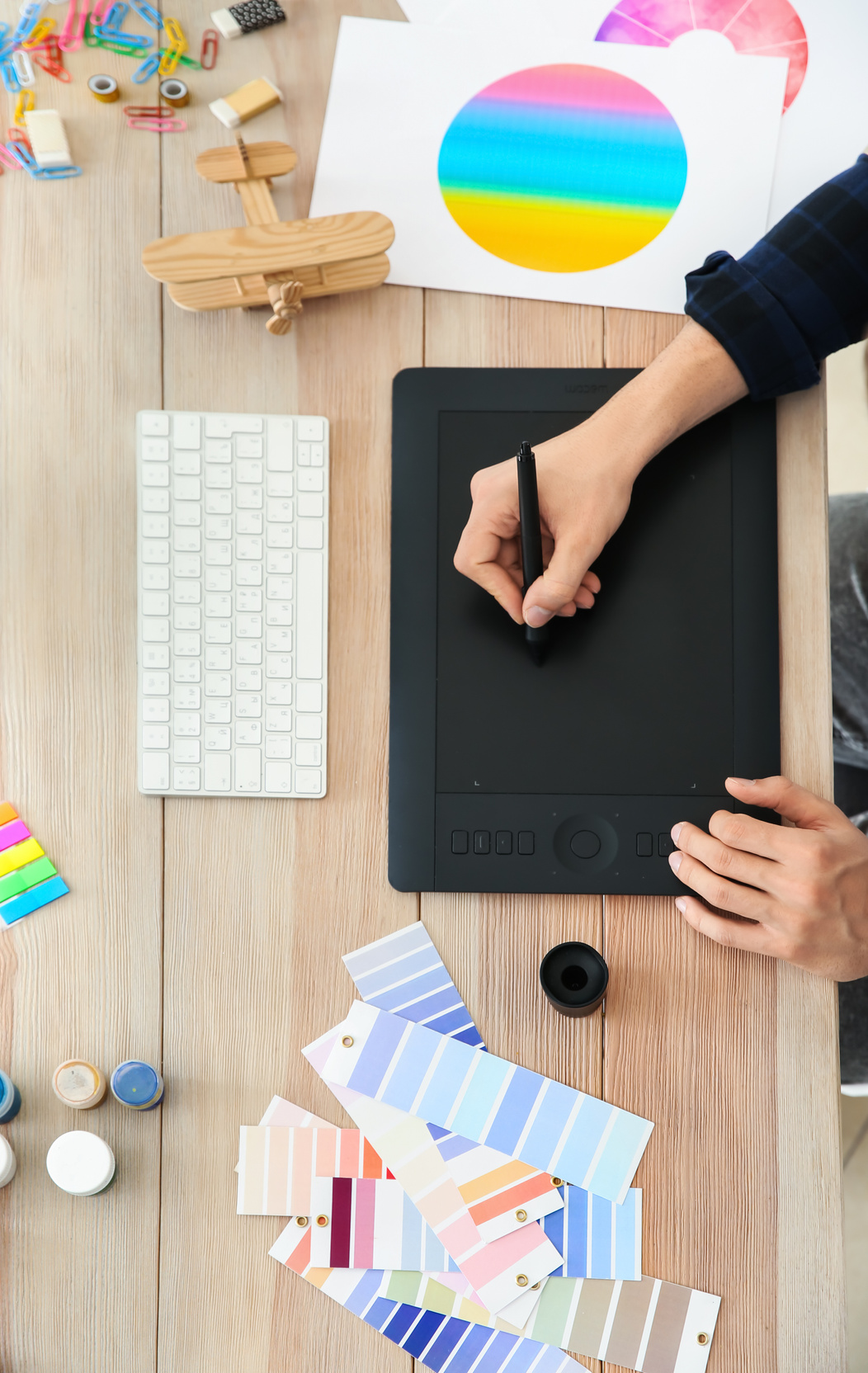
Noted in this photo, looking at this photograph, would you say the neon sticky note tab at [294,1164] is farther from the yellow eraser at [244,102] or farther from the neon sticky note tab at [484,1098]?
the yellow eraser at [244,102]

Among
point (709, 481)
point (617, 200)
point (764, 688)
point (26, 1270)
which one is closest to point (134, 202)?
point (617, 200)

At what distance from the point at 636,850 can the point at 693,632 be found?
0.19m

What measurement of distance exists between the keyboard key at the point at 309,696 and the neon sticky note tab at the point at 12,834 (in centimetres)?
26

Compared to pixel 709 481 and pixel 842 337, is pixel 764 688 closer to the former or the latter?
pixel 709 481

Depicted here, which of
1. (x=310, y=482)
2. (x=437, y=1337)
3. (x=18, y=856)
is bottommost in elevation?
(x=437, y=1337)

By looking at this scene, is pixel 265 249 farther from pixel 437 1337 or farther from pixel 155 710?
pixel 437 1337

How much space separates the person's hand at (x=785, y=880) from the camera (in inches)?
27.9

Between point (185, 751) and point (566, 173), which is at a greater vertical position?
point (566, 173)

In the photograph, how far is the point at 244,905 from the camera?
0.77m

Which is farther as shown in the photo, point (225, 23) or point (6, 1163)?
point (225, 23)

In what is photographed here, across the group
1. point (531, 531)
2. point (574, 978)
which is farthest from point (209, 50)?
point (574, 978)

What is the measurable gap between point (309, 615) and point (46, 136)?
498mm

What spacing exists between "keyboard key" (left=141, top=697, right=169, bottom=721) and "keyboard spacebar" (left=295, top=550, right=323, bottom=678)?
120mm

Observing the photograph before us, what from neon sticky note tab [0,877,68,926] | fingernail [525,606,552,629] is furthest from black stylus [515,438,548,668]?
neon sticky note tab [0,877,68,926]
